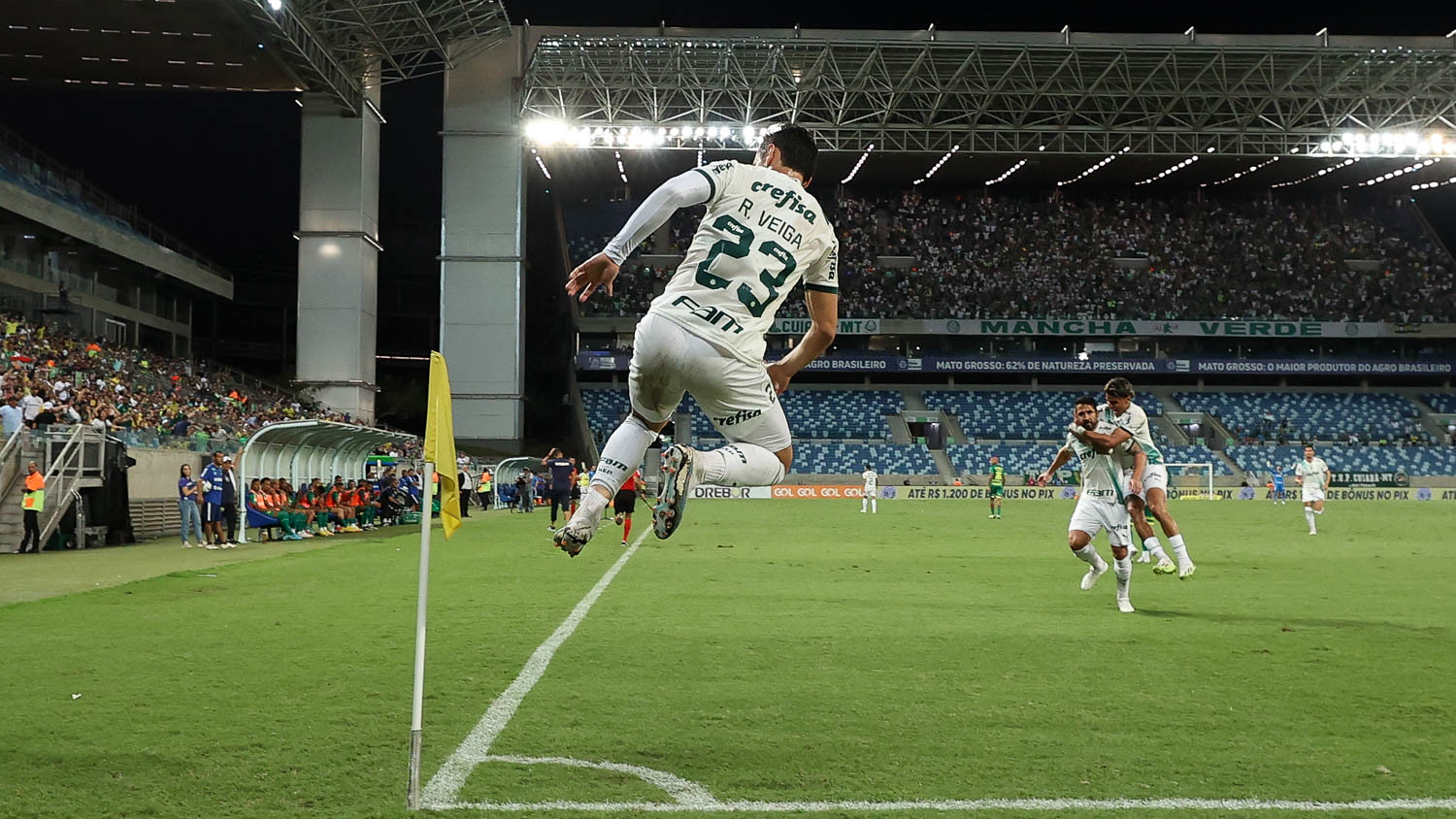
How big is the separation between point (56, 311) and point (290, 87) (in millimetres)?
10836

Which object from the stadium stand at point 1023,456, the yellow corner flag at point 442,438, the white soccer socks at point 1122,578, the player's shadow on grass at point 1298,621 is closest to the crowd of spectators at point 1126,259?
the stadium stand at point 1023,456

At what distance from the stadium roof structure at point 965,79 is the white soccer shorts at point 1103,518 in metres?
35.2

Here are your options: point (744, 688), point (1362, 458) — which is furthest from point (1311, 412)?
point (744, 688)

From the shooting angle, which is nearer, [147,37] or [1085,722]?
[1085,722]

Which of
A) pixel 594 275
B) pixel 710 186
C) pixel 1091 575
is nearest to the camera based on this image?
pixel 594 275

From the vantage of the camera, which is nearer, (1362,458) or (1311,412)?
(1362,458)

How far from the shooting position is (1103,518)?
1073 cm

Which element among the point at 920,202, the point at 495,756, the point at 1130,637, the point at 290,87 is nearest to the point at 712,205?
the point at 495,756

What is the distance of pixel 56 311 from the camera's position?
38.9 metres

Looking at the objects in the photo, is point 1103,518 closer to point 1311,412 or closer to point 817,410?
point 817,410

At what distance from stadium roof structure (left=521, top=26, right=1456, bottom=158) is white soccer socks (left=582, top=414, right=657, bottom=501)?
39620 mm

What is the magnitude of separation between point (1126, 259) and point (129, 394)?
4907 cm

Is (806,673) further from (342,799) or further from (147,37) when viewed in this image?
(147,37)

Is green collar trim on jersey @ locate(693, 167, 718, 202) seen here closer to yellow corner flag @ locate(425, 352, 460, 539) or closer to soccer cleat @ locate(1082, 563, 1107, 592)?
yellow corner flag @ locate(425, 352, 460, 539)
